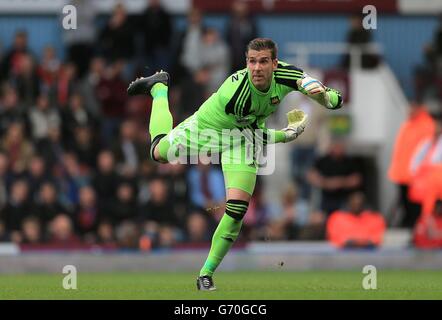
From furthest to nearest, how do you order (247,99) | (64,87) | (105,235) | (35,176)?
(64,87) < (35,176) < (105,235) < (247,99)

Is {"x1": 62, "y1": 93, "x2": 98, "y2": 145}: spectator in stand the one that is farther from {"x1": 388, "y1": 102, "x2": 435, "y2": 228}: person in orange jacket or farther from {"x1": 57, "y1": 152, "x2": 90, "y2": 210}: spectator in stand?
{"x1": 388, "y1": 102, "x2": 435, "y2": 228}: person in orange jacket

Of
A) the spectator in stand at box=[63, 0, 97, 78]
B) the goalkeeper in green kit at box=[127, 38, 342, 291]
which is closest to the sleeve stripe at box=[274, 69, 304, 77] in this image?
the goalkeeper in green kit at box=[127, 38, 342, 291]

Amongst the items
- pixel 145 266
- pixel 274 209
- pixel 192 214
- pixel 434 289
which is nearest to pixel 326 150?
pixel 274 209

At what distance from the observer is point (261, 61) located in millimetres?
12727

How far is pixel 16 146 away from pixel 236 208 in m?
9.47

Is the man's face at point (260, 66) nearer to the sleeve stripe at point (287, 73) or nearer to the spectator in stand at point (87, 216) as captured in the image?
the sleeve stripe at point (287, 73)

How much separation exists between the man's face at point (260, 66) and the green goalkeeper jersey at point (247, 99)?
0.39 ft

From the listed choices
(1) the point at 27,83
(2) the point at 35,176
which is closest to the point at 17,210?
(2) the point at 35,176

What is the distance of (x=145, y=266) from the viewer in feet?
62.3

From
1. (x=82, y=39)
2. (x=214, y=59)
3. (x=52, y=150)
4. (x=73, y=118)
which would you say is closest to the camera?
(x=52, y=150)

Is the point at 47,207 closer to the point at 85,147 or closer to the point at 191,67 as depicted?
the point at 85,147

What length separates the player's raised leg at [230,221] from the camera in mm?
12828

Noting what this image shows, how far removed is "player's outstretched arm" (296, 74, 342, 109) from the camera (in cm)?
1257

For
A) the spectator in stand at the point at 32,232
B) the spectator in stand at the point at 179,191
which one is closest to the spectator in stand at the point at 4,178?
the spectator in stand at the point at 32,232
